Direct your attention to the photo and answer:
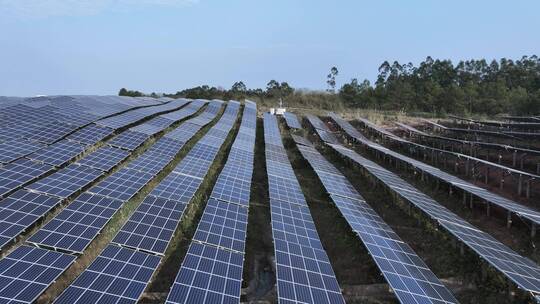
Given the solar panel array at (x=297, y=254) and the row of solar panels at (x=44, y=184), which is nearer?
the solar panel array at (x=297, y=254)

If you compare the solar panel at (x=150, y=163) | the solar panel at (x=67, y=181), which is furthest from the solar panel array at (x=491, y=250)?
the solar panel at (x=67, y=181)

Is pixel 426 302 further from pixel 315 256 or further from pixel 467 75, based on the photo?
pixel 467 75

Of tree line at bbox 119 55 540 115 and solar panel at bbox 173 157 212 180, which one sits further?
tree line at bbox 119 55 540 115

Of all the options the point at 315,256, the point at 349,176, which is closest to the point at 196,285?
the point at 315,256

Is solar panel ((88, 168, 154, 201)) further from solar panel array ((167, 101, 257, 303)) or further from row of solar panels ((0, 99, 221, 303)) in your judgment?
solar panel array ((167, 101, 257, 303))

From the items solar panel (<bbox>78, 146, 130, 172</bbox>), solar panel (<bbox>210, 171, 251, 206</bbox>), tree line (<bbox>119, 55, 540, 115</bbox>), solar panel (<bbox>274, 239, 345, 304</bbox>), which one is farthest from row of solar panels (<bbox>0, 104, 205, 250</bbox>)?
tree line (<bbox>119, 55, 540, 115</bbox>)

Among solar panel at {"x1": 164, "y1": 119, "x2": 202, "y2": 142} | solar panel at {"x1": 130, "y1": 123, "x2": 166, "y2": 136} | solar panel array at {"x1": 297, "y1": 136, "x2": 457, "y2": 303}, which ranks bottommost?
solar panel array at {"x1": 297, "y1": 136, "x2": 457, "y2": 303}

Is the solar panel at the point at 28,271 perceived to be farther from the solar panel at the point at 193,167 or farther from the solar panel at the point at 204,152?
the solar panel at the point at 204,152
